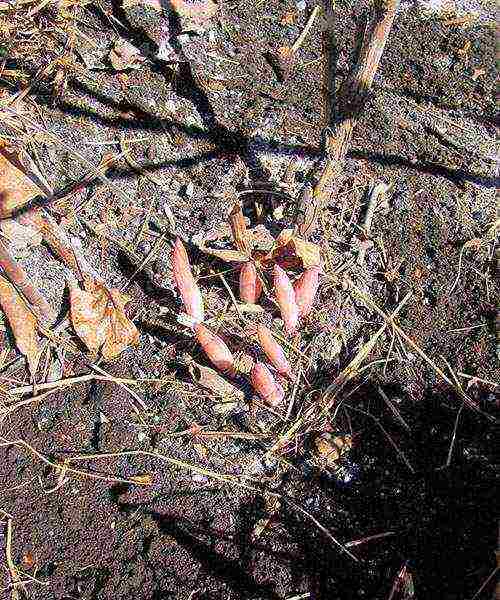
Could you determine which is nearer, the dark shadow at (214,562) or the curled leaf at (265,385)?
the dark shadow at (214,562)

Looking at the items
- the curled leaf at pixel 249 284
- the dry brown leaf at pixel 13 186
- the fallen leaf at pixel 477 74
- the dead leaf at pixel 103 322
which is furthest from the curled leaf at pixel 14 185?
the fallen leaf at pixel 477 74

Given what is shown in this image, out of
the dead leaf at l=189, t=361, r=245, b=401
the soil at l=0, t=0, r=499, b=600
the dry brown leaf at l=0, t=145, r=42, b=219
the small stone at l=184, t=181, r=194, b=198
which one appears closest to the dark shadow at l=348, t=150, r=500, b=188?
the soil at l=0, t=0, r=499, b=600

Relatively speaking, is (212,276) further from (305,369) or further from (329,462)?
(329,462)

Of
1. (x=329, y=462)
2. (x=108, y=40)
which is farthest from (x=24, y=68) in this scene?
(x=329, y=462)

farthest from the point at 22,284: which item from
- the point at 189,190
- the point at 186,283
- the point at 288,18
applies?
the point at 288,18

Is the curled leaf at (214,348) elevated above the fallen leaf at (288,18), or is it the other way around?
the fallen leaf at (288,18)

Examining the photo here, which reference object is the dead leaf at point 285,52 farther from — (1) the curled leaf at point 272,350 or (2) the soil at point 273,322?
(1) the curled leaf at point 272,350

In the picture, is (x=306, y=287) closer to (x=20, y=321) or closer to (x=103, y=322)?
(x=103, y=322)
